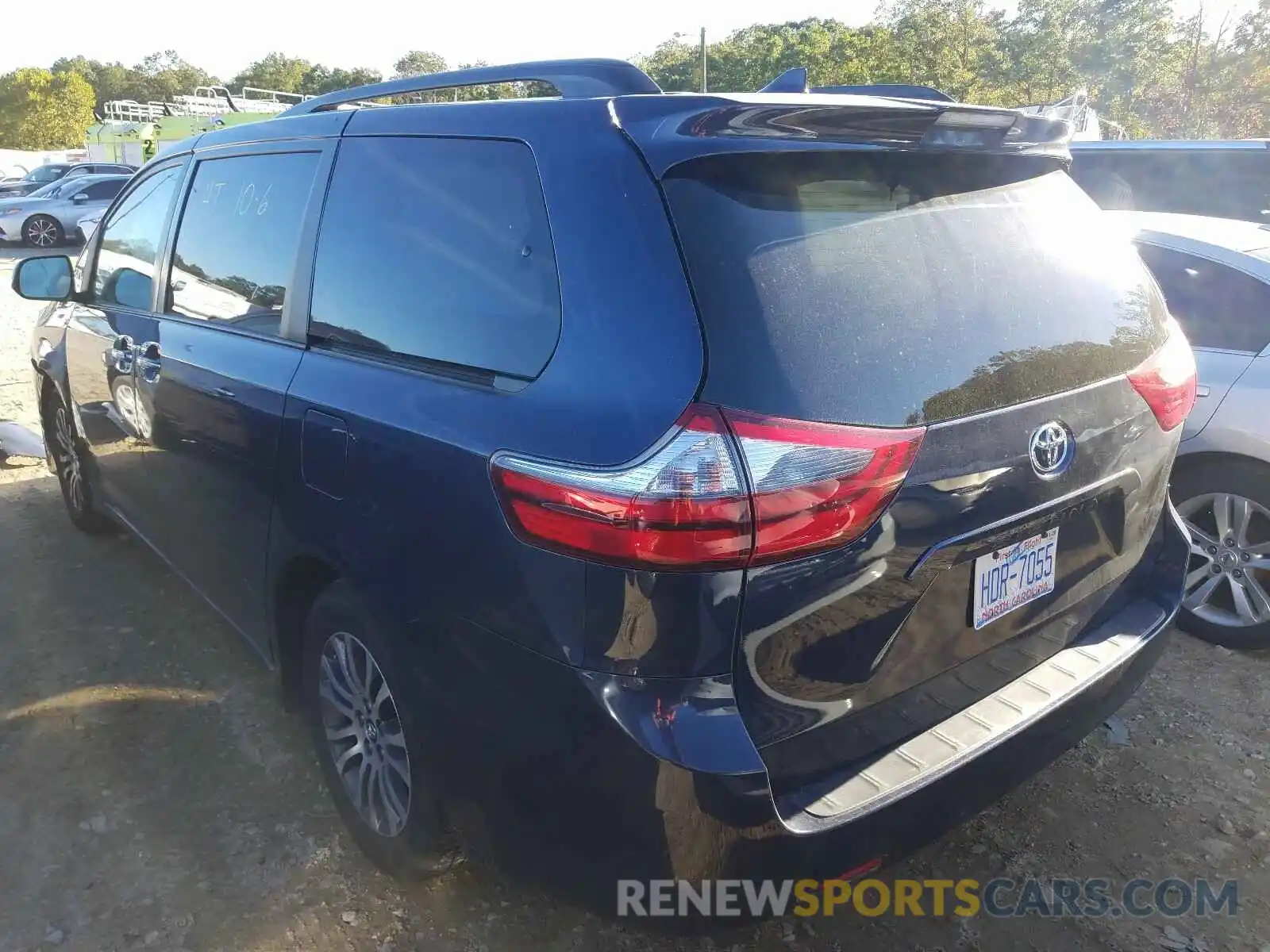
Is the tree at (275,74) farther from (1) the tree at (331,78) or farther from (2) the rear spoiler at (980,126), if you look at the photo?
(2) the rear spoiler at (980,126)

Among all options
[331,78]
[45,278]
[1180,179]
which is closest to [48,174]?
[45,278]

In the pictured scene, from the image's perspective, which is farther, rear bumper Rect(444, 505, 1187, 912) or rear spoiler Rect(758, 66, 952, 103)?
rear spoiler Rect(758, 66, 952, 103)

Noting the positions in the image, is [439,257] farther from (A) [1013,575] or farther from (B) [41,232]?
(B) [41,232]

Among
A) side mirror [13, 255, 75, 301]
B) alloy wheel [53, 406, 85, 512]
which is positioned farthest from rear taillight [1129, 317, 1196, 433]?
alloy wheel [53, 406, 85, 512]

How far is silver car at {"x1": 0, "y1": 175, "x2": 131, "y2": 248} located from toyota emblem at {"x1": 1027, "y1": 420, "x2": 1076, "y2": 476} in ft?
71.0

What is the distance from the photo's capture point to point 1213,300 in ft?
12.3

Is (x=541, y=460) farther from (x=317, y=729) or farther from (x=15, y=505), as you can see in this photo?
(x=15, y=505)

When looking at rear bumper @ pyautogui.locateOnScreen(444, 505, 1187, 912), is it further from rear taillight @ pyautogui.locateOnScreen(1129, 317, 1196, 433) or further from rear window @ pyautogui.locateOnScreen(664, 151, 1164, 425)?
rear taillight @ pyautogui.locateOnScreen(1129, 317, 1196, 433)

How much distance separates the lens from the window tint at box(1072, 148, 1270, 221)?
6160mm

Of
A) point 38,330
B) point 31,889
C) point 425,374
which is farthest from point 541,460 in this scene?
point 38,330

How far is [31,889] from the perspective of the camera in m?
2.55

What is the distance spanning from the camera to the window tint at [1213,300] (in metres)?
3.62

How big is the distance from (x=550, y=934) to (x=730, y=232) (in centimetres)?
172

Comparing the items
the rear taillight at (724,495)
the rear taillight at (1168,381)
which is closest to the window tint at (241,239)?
the rear taillight at (724,495)
